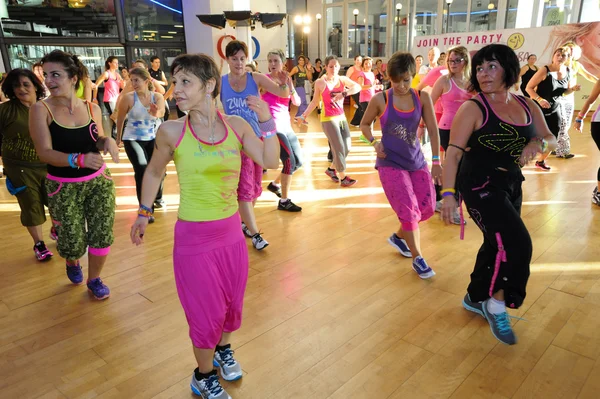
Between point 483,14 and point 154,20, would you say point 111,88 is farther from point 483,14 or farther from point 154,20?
point 483,14

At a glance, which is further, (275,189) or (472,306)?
(275,189)

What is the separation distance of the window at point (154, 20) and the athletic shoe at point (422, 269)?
13.1 m

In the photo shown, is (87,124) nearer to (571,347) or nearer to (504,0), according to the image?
(571,347)

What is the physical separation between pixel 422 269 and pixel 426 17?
1624cm

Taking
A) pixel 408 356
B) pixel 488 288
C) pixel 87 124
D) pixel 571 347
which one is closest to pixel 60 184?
pixel 87 124

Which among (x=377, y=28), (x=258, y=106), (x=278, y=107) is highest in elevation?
(x=377, y=28)

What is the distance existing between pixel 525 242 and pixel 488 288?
41 centimetres

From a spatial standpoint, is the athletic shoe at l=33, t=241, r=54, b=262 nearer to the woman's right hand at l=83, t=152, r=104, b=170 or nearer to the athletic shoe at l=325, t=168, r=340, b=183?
the woman's right hand at l=83, t=152, r=104, b=170

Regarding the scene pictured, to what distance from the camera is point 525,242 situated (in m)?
2.23

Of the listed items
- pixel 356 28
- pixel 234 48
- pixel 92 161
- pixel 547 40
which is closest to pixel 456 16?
pixel 356 28

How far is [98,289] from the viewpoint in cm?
295

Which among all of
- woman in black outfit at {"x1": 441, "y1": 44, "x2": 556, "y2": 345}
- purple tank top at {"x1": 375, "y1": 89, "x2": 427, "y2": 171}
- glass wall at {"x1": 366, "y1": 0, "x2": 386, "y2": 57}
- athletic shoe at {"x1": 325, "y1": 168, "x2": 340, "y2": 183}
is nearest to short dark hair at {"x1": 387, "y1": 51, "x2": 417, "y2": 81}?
purple tank top at {"x1": 375, "y1": 89, "x2": 427, "y2": 171}

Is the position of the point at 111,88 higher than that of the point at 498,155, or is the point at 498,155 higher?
the point at 111,88

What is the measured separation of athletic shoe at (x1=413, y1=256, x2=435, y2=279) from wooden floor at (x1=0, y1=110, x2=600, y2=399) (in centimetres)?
6
